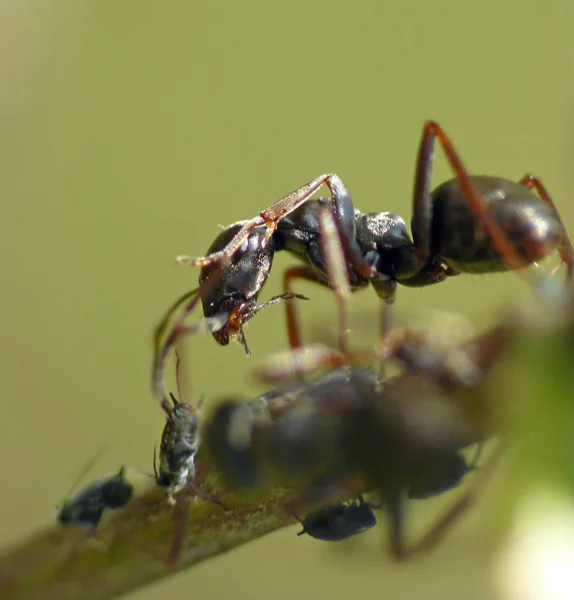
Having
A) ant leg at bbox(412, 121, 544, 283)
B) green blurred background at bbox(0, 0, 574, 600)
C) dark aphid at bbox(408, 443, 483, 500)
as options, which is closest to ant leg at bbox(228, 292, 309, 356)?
ant leg at bbox(412, 121, 544, 283)

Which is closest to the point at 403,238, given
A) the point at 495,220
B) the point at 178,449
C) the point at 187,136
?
the point at 495,220

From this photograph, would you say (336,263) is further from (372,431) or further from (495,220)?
(372,431)

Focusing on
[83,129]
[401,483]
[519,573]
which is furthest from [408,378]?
[83,129]

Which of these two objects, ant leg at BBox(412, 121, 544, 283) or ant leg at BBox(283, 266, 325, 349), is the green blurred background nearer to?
ant leg at BBox(283, 266, 325, 349)

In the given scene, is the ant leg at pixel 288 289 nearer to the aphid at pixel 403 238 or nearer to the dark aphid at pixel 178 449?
the aphid at pixel 403 238

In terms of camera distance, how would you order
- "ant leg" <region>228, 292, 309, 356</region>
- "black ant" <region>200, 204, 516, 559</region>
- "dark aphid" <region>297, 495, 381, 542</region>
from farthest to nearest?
"ant leg" <region>228, 292, 309, 356</region> → "dark aphid" <region>297, 495, 381, 542</region> → "black ant" <region>200, 204, 516, 559</region>

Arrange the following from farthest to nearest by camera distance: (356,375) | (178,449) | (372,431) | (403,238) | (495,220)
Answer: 1. (403,238)
2. (495,220)
3. (178,449)
4. (356,375)
5. (372,431)

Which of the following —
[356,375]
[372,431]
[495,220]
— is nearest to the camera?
[372,431]
